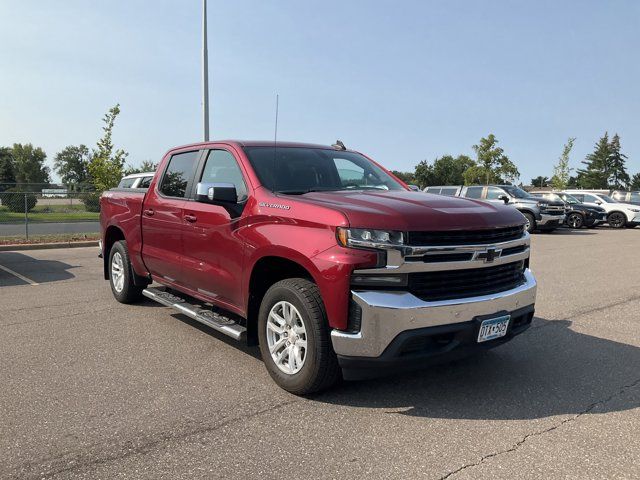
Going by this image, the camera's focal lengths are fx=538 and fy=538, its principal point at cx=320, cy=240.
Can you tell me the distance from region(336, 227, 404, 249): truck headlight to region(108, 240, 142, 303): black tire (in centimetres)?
384

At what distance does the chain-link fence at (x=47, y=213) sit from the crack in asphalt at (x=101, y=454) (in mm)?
13778

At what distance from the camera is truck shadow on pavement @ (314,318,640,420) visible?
12.1ft

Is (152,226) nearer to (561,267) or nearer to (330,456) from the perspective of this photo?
(330,456)

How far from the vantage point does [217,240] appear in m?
4.59

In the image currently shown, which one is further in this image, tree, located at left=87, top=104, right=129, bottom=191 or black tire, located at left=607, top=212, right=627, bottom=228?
black tire, located at left=607, top=212, right=627, bottom=228

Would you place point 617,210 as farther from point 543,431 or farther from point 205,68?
point 543,431

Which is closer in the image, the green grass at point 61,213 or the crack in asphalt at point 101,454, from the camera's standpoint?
the crack in asphalt at point 101,454

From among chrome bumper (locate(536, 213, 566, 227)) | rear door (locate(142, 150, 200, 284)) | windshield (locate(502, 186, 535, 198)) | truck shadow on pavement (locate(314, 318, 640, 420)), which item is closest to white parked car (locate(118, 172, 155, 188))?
rear door (locate(142, 150, 200, 284))

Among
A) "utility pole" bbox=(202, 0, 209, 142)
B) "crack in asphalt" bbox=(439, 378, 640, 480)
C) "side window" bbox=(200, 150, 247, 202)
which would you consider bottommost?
"crack in asphalt" bbox=(439, 378, 640, 480)

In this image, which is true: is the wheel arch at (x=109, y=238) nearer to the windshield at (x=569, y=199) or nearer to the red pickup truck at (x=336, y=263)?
the red pickup truck at (x=336, y=263)

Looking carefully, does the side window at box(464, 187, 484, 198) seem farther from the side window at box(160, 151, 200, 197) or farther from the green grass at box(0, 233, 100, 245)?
the side window at box(160, 151, 200, 197)

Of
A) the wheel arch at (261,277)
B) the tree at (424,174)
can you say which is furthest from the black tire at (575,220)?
the tree at (424,174)

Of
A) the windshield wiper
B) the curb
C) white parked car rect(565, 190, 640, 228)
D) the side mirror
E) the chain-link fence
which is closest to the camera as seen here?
the side mirror

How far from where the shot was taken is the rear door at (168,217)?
207 inches
